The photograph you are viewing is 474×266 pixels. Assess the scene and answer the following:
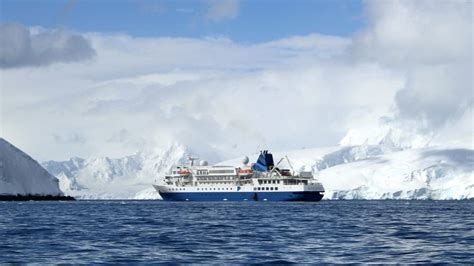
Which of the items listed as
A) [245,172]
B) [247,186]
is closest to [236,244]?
[247,186]

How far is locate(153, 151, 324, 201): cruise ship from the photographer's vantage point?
597 feet

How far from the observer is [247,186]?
188125mm

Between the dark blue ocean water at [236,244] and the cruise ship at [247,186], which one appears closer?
the dark blue ocean water at [236,244]

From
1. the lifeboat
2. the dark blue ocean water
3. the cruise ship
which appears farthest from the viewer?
the lifeboat

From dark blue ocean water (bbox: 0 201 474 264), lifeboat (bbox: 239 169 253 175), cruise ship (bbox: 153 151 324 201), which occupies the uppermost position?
lifeboat (bbox: 239 169 253 175)

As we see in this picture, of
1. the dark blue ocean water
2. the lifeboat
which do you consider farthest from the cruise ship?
the dark blue ocean water

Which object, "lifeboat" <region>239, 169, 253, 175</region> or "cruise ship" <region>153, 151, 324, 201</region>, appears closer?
"cruise ship" <region>153, 151, 324, 201</region>

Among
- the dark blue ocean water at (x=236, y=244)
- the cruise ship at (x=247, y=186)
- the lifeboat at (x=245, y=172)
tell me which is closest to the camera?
the dark blue ocean water at (x=236, y=244)

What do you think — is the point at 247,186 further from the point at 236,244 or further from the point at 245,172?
the point at 236,244

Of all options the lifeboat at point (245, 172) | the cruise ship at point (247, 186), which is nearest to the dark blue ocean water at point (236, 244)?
the cruise ship at point (247, 186)

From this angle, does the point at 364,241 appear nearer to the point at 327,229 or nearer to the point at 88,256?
the point at 327,229

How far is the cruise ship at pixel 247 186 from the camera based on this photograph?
182 metres

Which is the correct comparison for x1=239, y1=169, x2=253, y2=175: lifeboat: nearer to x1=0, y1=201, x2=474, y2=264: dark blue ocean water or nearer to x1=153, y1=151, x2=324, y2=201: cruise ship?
x1=153, y1=151, x2=324, y2=201: cruise ship

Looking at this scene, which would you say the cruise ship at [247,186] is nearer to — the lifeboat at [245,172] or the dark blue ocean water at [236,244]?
the lifeboat at [245,172]
